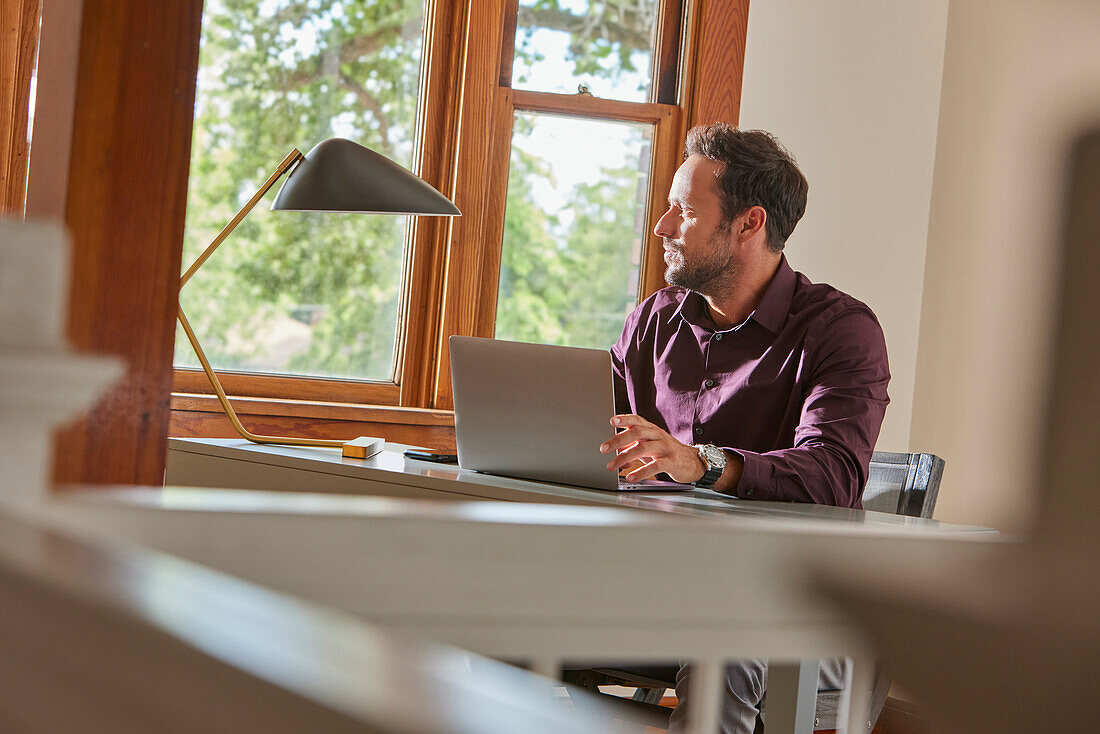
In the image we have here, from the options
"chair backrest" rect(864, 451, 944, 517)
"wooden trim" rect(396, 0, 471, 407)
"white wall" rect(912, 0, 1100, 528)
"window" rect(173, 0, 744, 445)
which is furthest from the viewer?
"wooden trim" rect(396, 0, 471, 407)

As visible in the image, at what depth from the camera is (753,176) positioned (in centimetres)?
249

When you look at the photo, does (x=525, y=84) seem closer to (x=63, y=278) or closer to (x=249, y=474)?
(x=249, y=474)

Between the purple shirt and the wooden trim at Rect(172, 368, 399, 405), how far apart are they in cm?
98

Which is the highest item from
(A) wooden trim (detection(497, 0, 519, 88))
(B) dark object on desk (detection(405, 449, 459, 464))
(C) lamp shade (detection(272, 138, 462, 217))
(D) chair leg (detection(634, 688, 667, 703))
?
(A) wooden trim (detection(497, 0, 519, 88))

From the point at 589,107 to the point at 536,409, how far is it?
6.25 ft

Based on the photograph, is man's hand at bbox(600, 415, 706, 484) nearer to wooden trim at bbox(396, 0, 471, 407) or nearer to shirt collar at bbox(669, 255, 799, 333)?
shirt collar at bbox(669, 255, 799, 333)

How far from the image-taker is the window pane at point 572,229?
11.1 ft

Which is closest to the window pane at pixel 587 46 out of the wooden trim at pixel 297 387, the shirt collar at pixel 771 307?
the wooden trim at pixel 297 387

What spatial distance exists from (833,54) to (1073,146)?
3.48 metres

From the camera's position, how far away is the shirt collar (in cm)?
226

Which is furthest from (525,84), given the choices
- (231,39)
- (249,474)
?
(249,474)

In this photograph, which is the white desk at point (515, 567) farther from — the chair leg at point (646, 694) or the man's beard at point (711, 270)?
the man's beard at point (711, 270)

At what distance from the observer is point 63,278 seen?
0.97 feet

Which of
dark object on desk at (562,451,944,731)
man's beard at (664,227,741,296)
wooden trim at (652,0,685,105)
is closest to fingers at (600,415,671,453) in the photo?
dark object on desk at (562,451,944,731)
